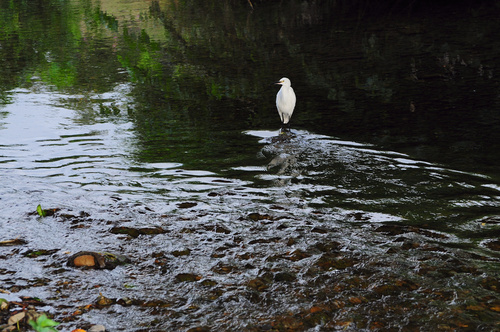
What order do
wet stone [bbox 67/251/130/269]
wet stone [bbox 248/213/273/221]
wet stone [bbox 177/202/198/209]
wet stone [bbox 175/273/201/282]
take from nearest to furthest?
1. wet stone [bbox 175/273/201/282]
2. wet stone [bbox 67/251/130/269]
3. wet stone [bbox 248/213/273/221]
4. wet stone [bbox 177/202/198/209]

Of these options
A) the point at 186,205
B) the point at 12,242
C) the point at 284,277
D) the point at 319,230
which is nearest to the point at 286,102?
the point at 186,205

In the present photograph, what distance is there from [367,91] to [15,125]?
264 inches

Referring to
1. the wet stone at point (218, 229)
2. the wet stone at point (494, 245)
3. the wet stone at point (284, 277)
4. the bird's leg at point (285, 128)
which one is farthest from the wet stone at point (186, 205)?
the bird's leg at point (285, 128)

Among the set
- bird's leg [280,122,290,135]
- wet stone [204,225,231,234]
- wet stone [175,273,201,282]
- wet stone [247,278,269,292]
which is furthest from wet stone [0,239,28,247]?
bird's leg [280,122,290,135]

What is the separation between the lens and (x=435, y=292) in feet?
12.3

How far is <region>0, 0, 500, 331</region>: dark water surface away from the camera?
12.1 ft

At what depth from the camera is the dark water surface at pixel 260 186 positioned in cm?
368

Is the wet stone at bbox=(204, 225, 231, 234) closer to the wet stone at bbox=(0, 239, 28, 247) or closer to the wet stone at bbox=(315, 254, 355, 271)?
the wet stone at bbox=(315, 254, 355, 271)

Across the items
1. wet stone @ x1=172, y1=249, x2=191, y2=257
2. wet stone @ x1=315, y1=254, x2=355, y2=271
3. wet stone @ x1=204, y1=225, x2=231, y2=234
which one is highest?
wet stone @ x1=204, y1=225, x2=231, y2=234

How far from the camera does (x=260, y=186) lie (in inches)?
244

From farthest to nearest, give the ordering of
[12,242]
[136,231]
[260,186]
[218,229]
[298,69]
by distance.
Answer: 1. [298,69]
2. [260,186]
3. [218,229]
4. [136,231]
5. [12,242]

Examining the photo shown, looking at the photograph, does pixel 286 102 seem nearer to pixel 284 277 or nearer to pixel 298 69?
pixel 298 69

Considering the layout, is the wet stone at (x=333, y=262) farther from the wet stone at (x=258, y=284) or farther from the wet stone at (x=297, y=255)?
the wet stone at (x=258, y=284)

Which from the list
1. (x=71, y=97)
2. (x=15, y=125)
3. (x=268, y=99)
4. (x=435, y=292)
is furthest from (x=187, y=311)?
(x=71, y=97)
